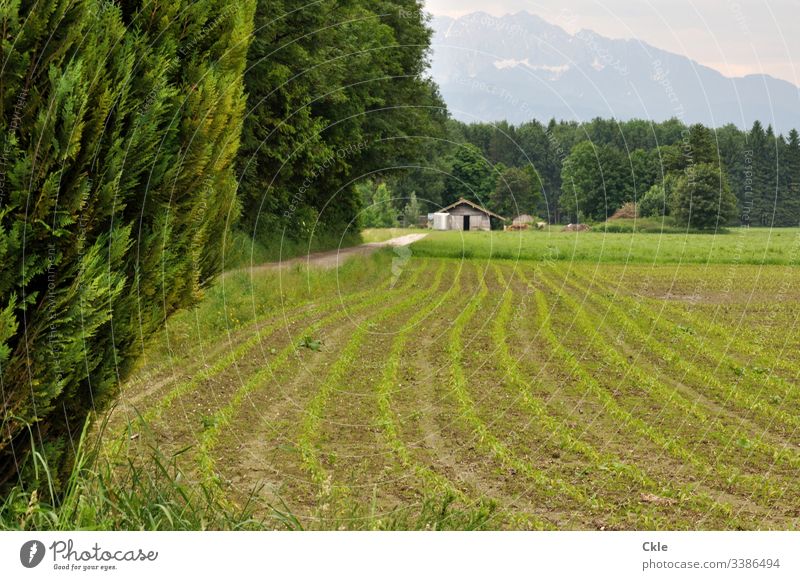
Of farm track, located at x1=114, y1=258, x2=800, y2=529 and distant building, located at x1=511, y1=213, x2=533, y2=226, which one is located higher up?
distant building, located at x1=511, y1=213, x2=533, y2=226

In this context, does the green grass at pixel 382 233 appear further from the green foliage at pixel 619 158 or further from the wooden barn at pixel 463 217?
the green foliage at pixel 619 158

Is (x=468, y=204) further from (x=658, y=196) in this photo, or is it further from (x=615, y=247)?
(x=615, y=247)

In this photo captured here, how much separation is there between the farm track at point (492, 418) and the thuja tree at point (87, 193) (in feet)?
5.52

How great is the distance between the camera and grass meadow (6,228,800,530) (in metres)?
6.99

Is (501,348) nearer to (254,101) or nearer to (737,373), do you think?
(737,373)

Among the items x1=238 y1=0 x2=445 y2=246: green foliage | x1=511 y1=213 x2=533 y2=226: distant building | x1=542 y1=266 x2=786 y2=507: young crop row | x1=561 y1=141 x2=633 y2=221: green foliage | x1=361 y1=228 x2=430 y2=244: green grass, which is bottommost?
x1=542 y1=266 x2=786 y2=507: young crop row

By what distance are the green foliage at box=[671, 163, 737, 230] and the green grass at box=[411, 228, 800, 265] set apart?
13.9 ft

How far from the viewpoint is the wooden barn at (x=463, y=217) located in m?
14.6

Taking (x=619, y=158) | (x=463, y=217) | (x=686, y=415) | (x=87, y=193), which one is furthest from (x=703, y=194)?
(x=87, y=193)

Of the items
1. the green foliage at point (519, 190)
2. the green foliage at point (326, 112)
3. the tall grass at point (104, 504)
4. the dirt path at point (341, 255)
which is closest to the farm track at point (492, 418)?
the tall grass at point (104, 504)

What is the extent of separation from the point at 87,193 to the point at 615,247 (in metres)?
22.6

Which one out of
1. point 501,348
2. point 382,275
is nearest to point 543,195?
point 501,348

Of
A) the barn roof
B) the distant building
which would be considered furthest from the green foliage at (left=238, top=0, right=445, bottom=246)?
the distant building

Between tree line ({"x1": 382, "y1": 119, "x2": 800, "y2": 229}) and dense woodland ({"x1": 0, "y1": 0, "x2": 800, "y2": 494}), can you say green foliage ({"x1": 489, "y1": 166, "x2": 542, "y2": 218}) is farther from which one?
dense woodland ({"x1": 0, "y1": 0, "x2": 800, "y2": 494})
